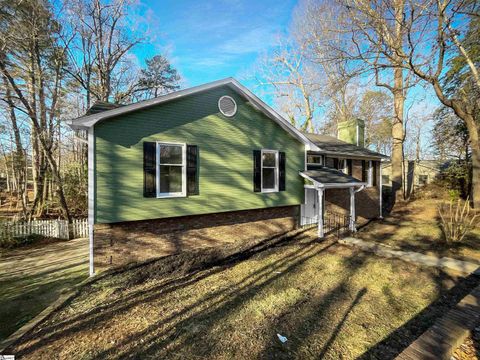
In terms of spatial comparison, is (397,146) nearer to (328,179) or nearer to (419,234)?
(419,234)

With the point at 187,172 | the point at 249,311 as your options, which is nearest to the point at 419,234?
the point at 249,311

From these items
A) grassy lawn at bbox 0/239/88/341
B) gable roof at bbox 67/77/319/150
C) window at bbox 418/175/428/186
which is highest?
gable roof at bbox 67/77/319/150

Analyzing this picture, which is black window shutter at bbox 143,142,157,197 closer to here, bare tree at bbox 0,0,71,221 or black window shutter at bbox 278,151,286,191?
black window shutter at bbox 278,151,286,191

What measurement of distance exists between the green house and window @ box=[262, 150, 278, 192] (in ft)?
0.15

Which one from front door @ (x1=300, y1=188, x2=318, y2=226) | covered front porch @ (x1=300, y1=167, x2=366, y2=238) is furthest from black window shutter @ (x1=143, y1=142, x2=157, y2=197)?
front door @ (x1=300, y1=188, x2=318, y2=226)

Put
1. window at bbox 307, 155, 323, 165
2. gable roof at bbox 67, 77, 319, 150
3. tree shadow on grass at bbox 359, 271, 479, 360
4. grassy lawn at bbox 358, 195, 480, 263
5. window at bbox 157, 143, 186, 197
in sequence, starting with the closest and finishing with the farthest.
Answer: tree shadow on grass at bbox 359, 271, 479, 360
gable roof at bbox 67, 77, 319, 150
window at bbox 157, 143, 186, 197
grassy lawn at bbox 358, 195, 480, 263
window at bbox 307, 155, 323, 165

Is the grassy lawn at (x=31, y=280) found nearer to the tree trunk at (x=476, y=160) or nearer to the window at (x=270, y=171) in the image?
the window at (x=270, y=171)

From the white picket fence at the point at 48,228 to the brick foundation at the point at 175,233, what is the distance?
17.8 ft

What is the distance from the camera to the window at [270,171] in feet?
31.6

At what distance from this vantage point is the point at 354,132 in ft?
53.2

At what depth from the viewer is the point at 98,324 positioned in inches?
173

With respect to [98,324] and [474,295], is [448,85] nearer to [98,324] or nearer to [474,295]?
[474,295]

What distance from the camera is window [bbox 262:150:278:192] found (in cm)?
962

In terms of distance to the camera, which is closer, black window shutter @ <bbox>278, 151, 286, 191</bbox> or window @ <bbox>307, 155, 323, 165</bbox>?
black window shutter @ <bbox>278, 151, 286, 191</bbox>
